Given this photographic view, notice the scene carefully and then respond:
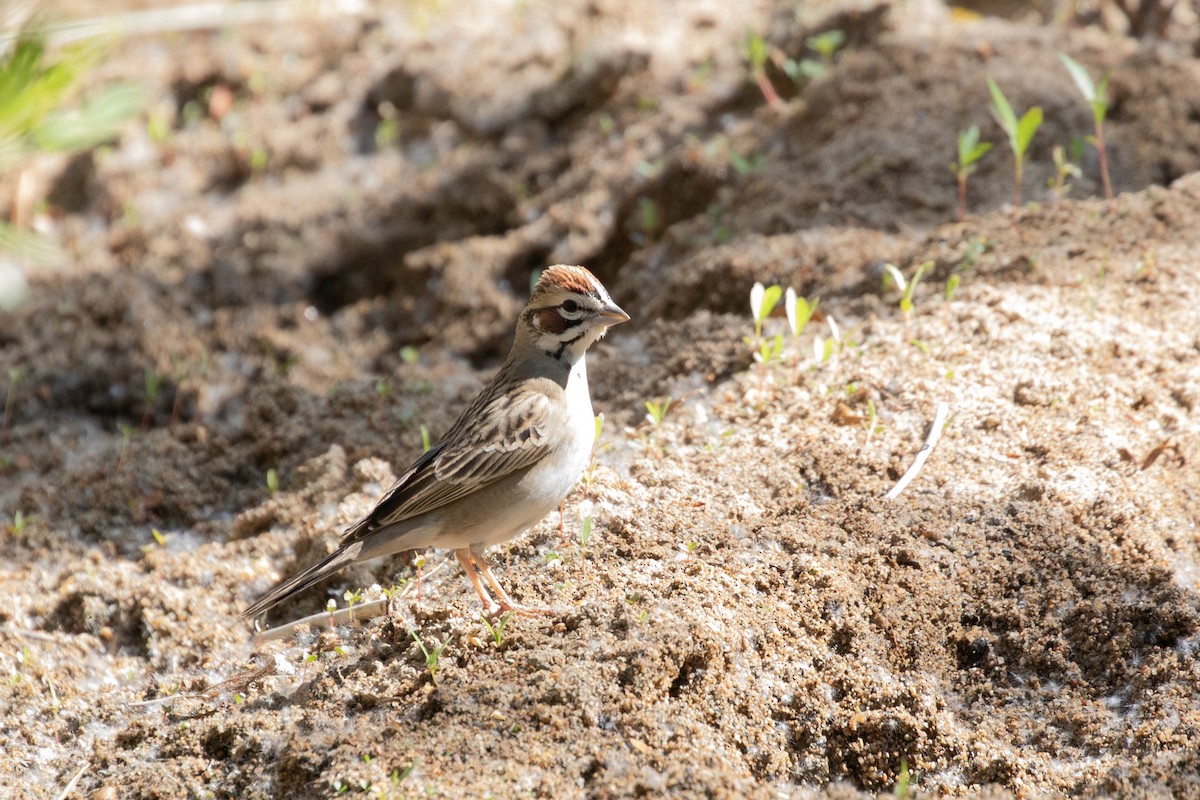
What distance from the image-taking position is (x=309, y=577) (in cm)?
448

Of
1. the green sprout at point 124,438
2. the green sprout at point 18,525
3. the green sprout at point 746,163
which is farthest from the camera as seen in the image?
the green sprout at point 746,163

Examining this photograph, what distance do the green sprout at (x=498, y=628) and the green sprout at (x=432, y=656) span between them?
171mm

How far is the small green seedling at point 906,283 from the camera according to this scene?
5605 millimetres

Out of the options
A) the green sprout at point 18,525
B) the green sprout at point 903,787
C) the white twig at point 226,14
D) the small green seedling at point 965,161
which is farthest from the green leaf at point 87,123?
the white twig at point 226,14

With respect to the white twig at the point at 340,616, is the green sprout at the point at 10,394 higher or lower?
lower

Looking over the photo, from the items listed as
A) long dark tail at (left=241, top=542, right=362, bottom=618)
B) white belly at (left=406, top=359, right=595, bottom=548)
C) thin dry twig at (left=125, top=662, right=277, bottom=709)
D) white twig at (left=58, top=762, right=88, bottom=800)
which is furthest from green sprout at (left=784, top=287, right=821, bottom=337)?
white twig at (left=58, top=762, right=88, bottom=800)

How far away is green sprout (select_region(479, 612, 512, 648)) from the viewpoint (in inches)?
165

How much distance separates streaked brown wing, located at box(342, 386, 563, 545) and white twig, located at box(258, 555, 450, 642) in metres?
0.27

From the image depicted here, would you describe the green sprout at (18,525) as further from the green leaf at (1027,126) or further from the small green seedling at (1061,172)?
the small green seedling at (1061,172)

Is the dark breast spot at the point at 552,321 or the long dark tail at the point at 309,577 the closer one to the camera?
the long dark tail at the point at 309,577

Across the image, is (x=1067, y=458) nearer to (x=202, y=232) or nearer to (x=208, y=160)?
(x=202, y=232)

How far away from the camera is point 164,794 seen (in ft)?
13.2

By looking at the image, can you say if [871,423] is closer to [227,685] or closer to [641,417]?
[641,417]

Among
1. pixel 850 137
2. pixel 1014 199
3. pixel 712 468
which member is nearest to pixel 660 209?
pixel 850 137
